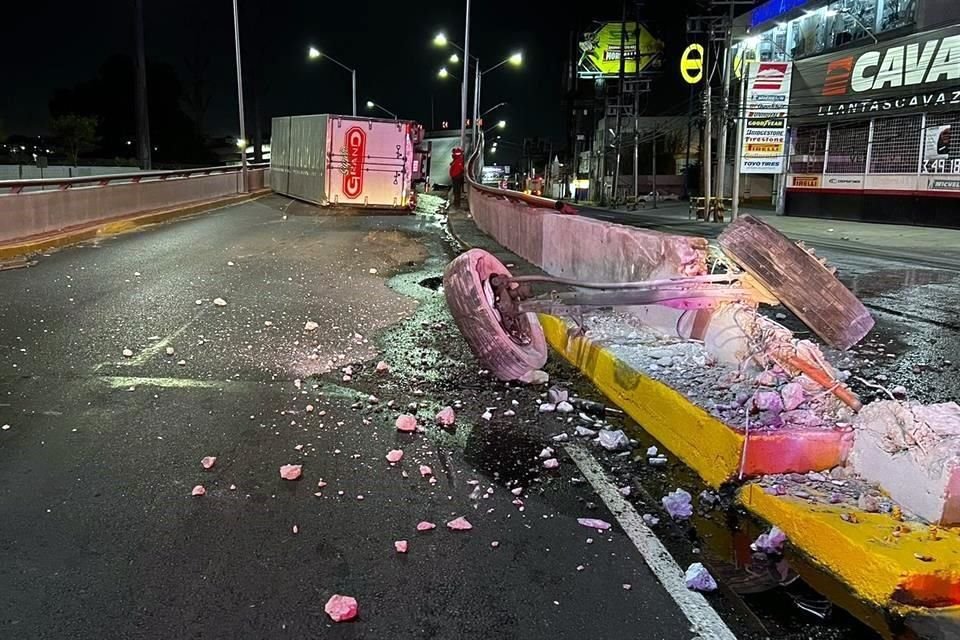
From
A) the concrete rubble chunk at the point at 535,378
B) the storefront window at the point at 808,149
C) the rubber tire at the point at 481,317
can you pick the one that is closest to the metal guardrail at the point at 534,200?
the concrete rubble chunk at the point at 535,378

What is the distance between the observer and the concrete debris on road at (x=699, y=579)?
10.9 feet

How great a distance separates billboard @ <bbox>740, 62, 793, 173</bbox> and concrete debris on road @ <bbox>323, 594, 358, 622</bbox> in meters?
22.5

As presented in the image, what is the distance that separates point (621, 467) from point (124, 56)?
74.9 m

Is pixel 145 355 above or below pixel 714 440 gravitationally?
below

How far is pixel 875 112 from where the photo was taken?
23312mm

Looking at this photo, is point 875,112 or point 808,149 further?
point 808,149

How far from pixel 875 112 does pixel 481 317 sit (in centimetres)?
2228

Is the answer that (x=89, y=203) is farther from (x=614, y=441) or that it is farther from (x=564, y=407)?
(x=614, y=441)

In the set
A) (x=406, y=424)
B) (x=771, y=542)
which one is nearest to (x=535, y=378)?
(x=406, y=424)

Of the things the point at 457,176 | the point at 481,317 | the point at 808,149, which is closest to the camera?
the point at 481,317

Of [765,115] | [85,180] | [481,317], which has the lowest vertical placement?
[481,317]

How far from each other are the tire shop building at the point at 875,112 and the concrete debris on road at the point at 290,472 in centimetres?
2138

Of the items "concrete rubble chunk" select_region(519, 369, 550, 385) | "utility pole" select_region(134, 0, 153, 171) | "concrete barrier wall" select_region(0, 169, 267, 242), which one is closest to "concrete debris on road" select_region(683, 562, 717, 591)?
"concrete rubble chunk" select_region(519, 369, 550, 385)

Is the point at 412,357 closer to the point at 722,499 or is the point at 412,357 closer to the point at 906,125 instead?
the point at 722,499
